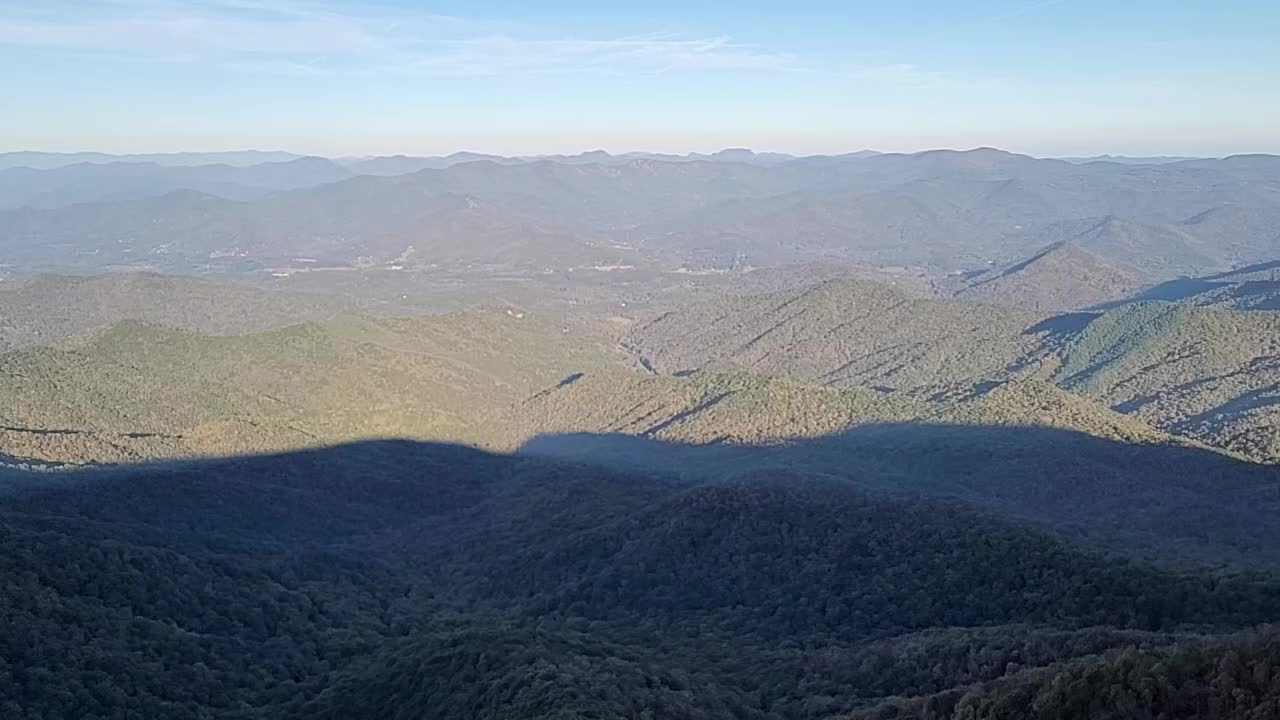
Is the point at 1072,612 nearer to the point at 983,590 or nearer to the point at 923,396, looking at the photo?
the point at 983,590

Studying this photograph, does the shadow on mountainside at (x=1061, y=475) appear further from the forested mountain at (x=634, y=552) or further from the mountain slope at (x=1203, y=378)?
the mountain slope at (x=1203, y=378)

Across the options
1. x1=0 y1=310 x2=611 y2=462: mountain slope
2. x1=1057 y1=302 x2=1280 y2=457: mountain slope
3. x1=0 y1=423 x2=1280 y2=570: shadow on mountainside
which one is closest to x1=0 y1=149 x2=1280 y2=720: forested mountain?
x1=0 y1=423 x2=1280 y2=570: shadow on mountainside

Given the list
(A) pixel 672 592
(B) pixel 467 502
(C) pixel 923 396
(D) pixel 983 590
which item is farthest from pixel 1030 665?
(C) pixel 923 396

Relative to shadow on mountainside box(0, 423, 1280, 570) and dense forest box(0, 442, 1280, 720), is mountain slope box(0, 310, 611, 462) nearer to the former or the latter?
shadow on mountainside box(0, 423, 1280, 570)

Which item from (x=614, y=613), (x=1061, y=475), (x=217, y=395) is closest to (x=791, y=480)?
(x=614, y=613)

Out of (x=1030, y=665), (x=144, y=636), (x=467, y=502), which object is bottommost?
(x=467, y=502)

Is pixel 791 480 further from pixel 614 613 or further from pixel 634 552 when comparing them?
pixel 614 613
